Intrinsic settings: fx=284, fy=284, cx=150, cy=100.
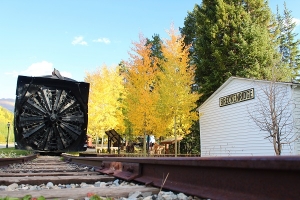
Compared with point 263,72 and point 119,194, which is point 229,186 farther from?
point 263,72

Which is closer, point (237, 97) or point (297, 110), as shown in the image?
point (297, 110)

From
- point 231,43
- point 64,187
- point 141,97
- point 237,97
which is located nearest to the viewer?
point 64,187

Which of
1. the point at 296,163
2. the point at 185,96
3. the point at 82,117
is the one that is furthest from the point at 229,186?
the point at 185,96

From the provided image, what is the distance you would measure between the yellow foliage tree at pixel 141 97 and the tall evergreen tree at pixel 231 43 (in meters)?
6.19

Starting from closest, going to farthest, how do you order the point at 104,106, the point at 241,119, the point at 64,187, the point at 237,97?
the point at 64,187 < the point at 241,119 < the point at 237,97 < the point at 104,106

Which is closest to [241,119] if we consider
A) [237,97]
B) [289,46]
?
[237,97]

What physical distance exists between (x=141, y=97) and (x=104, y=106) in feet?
21.2

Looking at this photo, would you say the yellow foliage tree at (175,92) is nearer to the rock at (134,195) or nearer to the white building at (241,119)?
the white building at (241,119)

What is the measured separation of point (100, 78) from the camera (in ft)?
90.5

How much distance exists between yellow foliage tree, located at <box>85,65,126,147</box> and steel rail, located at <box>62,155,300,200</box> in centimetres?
2175

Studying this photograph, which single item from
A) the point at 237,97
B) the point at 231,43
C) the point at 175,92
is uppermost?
the point at 231,43

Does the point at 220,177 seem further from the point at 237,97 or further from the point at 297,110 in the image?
the point at 237,97

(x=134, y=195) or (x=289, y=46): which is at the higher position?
(x=289, y=46)

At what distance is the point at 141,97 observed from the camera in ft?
65.1
